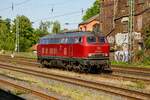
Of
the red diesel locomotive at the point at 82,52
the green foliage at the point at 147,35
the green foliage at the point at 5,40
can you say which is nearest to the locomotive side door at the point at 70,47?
the red diesel locomotive at the point at 82,52

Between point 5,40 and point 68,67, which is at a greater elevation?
point 5,40

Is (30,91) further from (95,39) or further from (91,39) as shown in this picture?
(95,39)

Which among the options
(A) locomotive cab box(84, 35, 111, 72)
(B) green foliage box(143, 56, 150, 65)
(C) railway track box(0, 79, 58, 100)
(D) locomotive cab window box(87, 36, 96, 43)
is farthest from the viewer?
(B) green foliage box(143, 56, 150, 65)

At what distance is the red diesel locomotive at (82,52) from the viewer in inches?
977

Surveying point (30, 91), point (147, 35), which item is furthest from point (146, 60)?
point (30, 91)

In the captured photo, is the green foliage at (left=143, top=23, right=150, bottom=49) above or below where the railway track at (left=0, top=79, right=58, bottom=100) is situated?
above

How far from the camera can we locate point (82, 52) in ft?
81.5

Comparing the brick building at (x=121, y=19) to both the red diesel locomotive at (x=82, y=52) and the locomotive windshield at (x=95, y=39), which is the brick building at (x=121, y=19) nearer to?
the red diesel locomotive at (x=82, y=52)

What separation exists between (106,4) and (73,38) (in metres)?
25.9

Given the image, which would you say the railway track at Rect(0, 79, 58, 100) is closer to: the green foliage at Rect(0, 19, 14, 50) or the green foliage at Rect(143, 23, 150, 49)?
the green foliage at Rect(143, 23, 150, 49)

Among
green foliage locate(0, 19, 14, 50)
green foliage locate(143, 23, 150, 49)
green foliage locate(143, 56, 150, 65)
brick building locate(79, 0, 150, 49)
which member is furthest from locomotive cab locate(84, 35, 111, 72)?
green foliage locate(0, 19, 14, 50)

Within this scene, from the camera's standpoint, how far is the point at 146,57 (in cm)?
3556

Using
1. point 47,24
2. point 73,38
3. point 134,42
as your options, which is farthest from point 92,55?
point 47,24

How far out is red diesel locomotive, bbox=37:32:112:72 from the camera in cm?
2483
